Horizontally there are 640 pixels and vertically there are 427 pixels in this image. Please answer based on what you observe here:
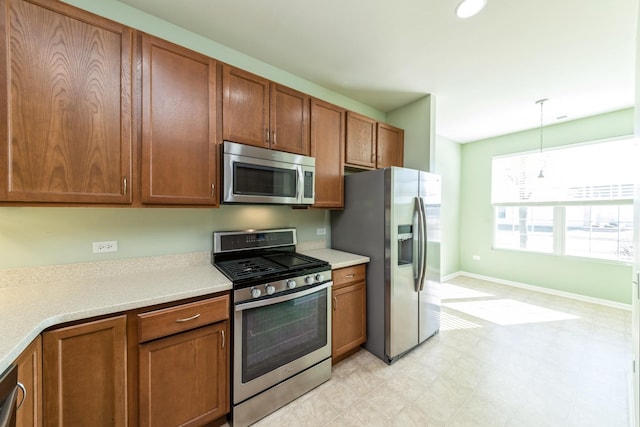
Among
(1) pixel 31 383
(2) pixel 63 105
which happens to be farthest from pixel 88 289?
(2) pixel 63 105

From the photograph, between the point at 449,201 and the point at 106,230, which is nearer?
the point at 106,230

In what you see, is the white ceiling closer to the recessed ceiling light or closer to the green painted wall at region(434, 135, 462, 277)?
the recessed ceiling light

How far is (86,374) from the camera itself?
1138 mm

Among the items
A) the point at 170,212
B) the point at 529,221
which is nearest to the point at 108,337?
the point at 170,212

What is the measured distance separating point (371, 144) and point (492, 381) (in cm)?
250

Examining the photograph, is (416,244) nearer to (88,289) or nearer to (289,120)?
(289,120)

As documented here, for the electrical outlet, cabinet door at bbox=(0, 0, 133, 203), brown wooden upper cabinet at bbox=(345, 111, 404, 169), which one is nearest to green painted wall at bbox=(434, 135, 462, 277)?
brown wooden upper cabinet at bbox=(345, 111, 404, 169)

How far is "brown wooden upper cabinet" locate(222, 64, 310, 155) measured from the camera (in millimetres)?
1801

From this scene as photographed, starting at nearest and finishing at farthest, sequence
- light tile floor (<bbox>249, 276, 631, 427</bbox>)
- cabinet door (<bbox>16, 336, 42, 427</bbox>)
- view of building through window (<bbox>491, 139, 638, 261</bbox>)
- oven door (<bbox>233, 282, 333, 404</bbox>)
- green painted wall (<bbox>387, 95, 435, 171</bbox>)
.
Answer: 1. cabinet door (<bbox>16, 336, 42, 427</bbox>)
2. oven door (<bbox>233, 282, 333, 404</bbox>)
3. light tile floor (<bbox>249, 276, 631, 427</bbox>)
4. green painted wall (<bbox>387, 95, 435, 171</bbox>)
5. view of building through window (<bbox>491, 139, 638, 261</bbox>)

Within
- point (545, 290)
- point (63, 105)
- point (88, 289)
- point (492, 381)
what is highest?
point (63, 105)

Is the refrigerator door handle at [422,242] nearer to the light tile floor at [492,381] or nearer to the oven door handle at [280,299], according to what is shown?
the light tile floor at [492,381]

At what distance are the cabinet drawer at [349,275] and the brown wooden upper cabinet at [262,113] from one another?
114cm

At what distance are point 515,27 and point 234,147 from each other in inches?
89.9

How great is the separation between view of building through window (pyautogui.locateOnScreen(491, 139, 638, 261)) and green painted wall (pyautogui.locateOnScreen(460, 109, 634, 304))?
0.13 m
